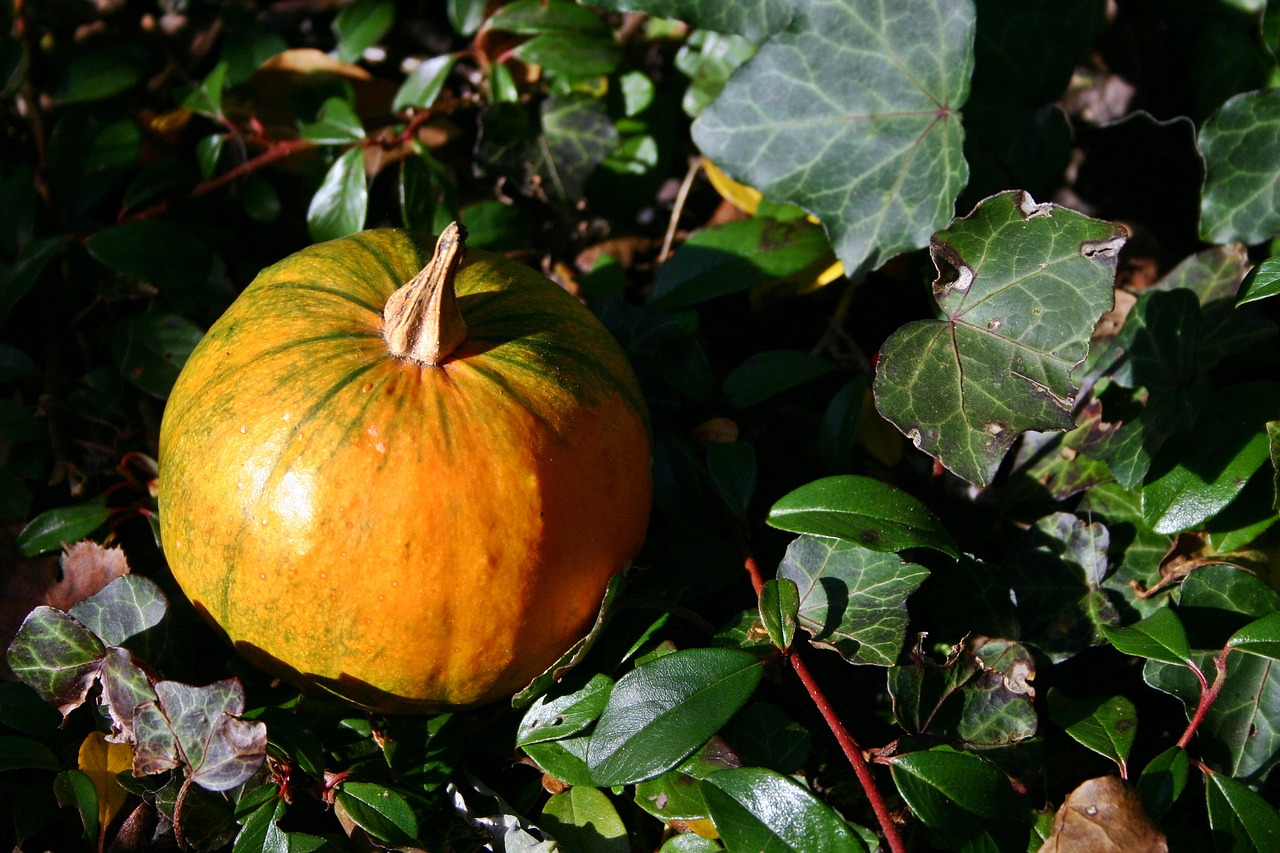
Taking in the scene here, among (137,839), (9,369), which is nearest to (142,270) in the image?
(9,369)

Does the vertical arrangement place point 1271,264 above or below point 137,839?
above

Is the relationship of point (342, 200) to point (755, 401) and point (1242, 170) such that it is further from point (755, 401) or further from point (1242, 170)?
point (1242, 170)

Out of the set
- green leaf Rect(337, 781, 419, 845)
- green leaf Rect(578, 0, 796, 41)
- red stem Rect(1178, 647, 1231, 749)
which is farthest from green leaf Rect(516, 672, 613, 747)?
green leaf Rect(578, 0, 796, 41)

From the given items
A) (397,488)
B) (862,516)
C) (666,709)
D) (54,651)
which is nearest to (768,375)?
(862,516)

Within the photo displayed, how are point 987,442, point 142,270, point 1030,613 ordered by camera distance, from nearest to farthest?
→ point 987,442 → point 1030,613 → point 142,270

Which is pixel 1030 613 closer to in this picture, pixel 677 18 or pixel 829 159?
pixel 829 159

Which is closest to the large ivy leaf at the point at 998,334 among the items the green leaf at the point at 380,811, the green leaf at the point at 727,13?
the green leaf at the point at 727,13
